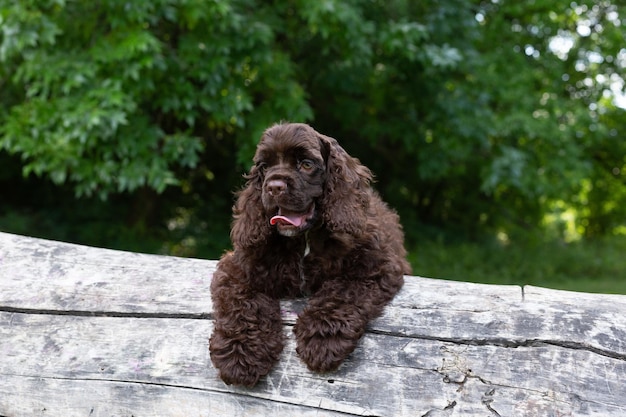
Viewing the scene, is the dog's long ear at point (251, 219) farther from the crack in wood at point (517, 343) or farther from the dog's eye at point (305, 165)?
the crack in wood at point (517, 343)

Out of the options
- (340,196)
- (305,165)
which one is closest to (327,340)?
(340,196)

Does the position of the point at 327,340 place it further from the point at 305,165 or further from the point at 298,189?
the point at 305,165

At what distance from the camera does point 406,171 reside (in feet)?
37.8

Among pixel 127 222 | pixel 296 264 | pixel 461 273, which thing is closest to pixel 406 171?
pixel 461 273

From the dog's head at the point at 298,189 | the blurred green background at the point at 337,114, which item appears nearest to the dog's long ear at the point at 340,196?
the dog's head at the point at 298,189

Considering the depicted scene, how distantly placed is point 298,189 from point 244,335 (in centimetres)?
72

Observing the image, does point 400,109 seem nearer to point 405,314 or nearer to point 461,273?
point 461,273

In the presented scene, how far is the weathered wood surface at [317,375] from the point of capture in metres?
2.97

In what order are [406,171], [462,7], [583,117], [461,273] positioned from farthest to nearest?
[406,171] < [461,273] < [583,117] < [462,7]

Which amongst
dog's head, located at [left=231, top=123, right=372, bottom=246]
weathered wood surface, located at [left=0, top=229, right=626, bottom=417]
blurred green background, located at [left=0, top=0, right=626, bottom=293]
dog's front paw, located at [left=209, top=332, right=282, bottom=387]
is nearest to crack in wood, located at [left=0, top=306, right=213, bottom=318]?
weathered wood surface, located at [left=0, top=229, right=626, bottom=417]

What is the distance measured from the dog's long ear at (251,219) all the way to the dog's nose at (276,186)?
10.4 inches

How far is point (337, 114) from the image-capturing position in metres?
9.29

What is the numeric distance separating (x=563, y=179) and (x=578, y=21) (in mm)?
3521

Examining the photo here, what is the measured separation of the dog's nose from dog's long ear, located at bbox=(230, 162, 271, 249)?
10.4 inches
